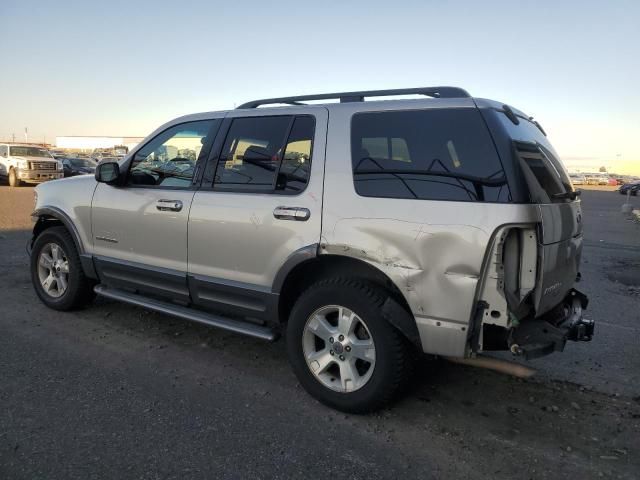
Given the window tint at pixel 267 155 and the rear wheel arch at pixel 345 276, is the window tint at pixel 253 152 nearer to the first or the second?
the window tint at pixel 267 155

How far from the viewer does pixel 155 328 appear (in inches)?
189

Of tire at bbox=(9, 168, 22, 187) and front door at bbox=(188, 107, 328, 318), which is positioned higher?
front door at bbox=(188, 107, 328, 318)

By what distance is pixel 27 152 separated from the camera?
24.7m

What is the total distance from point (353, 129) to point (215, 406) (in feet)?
6.73

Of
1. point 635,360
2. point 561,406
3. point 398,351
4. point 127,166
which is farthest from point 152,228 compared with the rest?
point 635,360

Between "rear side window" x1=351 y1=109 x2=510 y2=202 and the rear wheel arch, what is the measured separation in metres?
0.50

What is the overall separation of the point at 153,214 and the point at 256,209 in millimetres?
1107

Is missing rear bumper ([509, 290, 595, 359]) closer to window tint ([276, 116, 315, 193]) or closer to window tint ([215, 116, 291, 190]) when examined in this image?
window tint ([276, 116, 315, 193])

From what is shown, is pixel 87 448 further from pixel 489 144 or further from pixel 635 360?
pixel 635 360

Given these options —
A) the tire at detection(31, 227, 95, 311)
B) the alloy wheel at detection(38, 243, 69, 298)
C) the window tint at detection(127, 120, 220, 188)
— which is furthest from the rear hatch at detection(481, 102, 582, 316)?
the alloy wheel at detection(38, 243, 69, 298)

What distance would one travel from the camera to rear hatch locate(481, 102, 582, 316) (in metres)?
2.82

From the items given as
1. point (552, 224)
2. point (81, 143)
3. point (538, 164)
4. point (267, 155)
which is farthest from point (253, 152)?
point (81, 143)

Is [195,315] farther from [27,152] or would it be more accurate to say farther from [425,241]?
[27,152]

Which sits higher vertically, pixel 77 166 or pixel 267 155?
pixel 267 155
